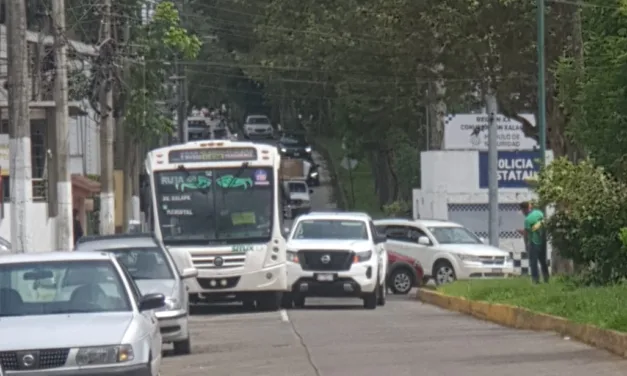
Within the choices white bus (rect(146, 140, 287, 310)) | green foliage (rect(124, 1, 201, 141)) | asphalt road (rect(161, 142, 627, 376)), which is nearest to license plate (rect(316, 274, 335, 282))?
white bus (rect(146, 140, 287, 310))

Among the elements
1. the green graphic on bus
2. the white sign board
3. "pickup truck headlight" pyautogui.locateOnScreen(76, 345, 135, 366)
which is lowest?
"pickup truck headlight" pyautogui.locateOnScreen(76, 345, 135, 366)

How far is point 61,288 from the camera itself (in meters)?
12.5

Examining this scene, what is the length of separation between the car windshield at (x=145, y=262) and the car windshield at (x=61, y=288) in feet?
18.0

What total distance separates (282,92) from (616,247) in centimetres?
5142

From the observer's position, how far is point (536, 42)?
30.6 metres

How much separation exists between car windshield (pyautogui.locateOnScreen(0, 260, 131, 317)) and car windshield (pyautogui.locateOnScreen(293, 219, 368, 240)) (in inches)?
614

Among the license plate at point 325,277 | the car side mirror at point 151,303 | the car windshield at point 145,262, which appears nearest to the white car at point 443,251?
the license plate at point 325,277

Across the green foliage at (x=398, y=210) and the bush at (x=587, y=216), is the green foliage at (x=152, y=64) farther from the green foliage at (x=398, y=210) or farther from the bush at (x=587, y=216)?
the bush at (x=587, y=216)

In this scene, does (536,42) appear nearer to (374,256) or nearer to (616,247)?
(374,256)

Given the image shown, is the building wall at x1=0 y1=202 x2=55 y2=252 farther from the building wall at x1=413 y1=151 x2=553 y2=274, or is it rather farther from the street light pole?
the street light pole

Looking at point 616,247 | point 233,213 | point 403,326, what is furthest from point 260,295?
point 616,247

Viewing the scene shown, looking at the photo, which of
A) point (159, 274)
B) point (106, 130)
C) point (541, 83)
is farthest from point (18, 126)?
point (541, 83)

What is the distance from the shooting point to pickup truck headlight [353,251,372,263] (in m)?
27.3

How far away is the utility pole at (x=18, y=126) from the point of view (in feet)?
88.6
